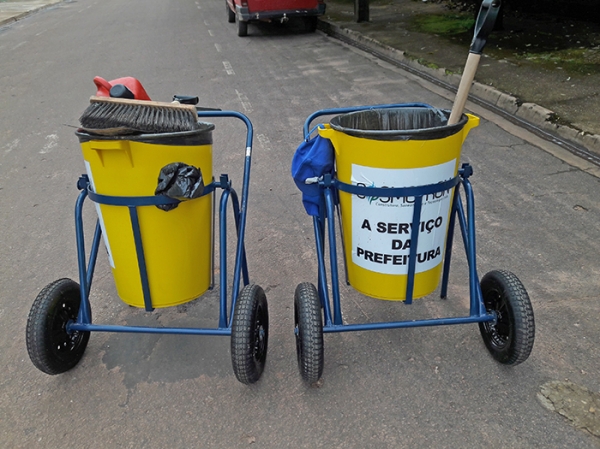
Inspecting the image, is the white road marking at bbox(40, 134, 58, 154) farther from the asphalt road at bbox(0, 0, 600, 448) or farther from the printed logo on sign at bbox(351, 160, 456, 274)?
the printed logo on sign at bbox(351, 160, 456, 274)

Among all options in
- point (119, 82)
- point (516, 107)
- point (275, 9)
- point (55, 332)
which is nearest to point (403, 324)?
point (55, 332)

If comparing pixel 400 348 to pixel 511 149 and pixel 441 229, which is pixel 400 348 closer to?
pixel 441 229

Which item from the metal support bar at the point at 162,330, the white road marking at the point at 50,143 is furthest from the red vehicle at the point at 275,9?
the metal support bar at the point at 162,330

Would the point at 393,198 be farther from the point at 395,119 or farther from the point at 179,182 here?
the point at 179,182

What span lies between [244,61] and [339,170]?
8575 mm

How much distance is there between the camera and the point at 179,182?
87.1 inches

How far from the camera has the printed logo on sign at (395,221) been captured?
222cm

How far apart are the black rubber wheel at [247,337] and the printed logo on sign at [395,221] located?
564 millimetres

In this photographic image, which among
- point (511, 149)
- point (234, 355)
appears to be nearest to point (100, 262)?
point (234, 355)

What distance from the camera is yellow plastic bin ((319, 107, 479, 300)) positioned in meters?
2.16

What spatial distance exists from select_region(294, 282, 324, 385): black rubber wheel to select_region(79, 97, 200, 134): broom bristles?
3.20 feet

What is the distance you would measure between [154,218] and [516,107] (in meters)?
5.49

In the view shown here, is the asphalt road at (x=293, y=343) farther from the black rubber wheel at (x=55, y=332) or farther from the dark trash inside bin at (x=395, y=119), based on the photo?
the dark trash inside bin at (x=395, y=119)

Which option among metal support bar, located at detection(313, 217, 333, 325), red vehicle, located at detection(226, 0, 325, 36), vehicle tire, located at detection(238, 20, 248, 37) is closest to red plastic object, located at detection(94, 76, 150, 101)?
metal support bar, located at detection(313, 217, 333, 325)
